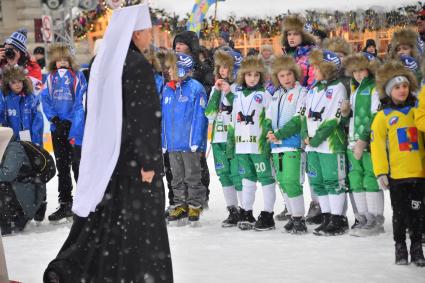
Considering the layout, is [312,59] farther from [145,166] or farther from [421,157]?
[145,166]

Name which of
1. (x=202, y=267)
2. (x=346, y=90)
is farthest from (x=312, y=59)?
(x=202, y=267)

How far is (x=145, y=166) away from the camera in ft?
15.7

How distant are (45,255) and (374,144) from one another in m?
2.94

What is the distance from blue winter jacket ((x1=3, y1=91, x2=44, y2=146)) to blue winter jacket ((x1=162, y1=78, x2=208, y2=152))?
1.44m

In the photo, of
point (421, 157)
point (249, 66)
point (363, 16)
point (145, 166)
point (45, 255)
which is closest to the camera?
point (145, 166)

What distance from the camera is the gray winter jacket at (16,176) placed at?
780cm

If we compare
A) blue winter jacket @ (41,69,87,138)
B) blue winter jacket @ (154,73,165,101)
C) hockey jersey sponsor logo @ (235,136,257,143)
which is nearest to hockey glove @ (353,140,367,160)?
hockey jersey sponsor logo @ (235,136,257,143)

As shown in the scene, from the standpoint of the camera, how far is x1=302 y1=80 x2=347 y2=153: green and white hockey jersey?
720 cm

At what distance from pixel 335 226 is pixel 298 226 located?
36 centimetres

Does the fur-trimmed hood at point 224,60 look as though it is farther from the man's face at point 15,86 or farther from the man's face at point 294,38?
the man's face at point 15,86

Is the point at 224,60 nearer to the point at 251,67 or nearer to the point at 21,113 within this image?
the point at 251,67

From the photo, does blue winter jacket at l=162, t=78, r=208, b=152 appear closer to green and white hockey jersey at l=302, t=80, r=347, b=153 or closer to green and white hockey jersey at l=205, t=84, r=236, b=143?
green and white hockey jersey at l=205, t=84, r=236, b=143

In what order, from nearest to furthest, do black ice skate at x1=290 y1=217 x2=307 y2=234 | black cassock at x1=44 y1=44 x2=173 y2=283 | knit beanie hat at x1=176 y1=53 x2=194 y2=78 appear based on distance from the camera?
black cassock at x1=44 y1=44 x2=173 y2=283, black ice skate at x1=290 y1=217 x2=307 y2=234, knit beanie hat at x1=176 y1=53 x2=194 y2=78

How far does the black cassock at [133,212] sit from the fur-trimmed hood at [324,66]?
2779 mm
